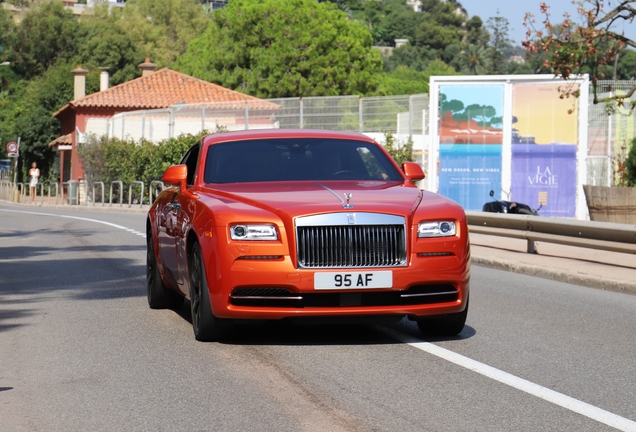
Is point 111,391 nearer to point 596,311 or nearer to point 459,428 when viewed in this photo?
point 459,428

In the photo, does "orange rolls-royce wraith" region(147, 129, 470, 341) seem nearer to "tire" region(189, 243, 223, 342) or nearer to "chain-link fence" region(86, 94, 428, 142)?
"tire" region(189, 243, 223, 342)

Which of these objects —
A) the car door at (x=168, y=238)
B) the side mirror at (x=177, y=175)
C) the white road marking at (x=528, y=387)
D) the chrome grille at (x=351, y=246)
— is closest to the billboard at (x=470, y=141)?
the car door at (x=168, y=238)

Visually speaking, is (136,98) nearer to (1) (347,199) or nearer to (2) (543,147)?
(2) (543,147)

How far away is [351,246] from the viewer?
7914 millimetres

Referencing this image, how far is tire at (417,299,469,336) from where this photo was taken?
332 inches

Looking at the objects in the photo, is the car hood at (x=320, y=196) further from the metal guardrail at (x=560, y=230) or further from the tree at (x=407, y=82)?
the tree at (x=407, y=82)

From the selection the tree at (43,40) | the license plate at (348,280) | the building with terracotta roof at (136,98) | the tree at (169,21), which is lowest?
the license plate at (348,280)

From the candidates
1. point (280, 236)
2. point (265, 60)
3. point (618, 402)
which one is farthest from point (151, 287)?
point (265, 60)

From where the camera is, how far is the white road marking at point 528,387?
228 inches

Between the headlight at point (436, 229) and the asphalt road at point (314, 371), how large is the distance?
0.77 metres

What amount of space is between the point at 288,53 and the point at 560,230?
6443 centimetres

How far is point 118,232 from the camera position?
2445 centimetres

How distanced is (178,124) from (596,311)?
3449 cm

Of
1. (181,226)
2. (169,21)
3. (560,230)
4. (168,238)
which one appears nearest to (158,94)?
(560,230)
